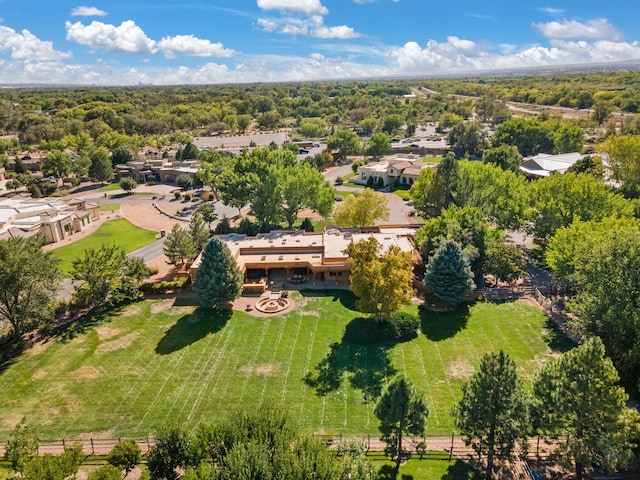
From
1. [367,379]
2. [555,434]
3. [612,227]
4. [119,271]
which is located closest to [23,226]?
[119,271]

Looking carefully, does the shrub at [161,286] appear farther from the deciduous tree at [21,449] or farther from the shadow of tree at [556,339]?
the shadow of tree at [556,339]

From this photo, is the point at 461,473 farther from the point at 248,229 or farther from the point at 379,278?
the point at 248,229

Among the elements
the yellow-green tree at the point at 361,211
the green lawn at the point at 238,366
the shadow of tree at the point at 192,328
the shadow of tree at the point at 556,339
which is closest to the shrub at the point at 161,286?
the green lawn at the point at 238,366

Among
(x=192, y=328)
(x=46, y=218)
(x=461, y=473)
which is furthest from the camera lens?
(x=46, y=218)

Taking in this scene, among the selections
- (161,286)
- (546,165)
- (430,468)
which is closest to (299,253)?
(161,286)

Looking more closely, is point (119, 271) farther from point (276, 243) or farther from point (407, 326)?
point (407, 326)

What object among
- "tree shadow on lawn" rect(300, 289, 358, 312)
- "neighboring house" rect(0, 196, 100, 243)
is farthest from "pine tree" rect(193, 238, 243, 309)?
"neighboring house" rect(0, 196, 100, 243)

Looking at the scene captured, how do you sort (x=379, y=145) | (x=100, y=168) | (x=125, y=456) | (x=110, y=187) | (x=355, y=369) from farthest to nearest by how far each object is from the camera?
1. (x=379, y=145)
2. (x=110, y=187)
3. (x=100, y=168)
4. (x=355, y=369)
5. (x=125, y=456)
